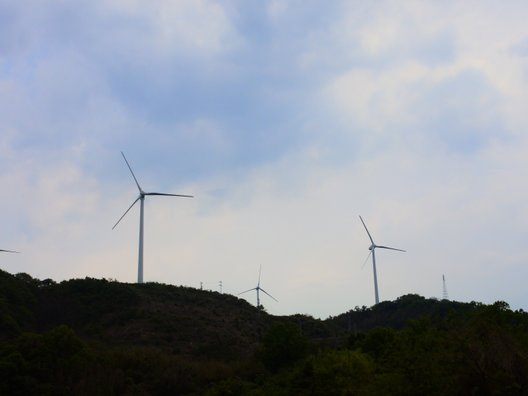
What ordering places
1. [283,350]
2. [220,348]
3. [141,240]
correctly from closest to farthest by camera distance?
[283,350] → [220,348] → [141,240]

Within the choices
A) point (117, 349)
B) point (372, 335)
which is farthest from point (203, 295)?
point (372, 335)

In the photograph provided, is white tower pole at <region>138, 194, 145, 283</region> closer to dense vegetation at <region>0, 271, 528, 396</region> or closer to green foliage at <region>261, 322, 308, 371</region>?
dense vegetation at <region>0, 271, 528, 396</region>

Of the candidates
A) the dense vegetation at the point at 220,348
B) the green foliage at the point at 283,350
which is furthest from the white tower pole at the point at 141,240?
the green foliage at the point at 283,350

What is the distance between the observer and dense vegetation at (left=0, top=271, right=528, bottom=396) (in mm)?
27406

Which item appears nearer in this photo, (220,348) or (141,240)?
(220,348)

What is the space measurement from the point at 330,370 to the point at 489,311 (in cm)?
964

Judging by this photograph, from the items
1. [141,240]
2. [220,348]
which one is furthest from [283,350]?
[141,240]

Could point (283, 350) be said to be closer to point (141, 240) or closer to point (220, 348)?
point (220, 348)

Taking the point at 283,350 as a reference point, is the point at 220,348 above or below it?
above

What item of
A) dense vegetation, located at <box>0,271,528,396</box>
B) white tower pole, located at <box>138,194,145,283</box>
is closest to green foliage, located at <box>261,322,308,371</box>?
dense vegetation, located at <box>0,271,528,396</box>

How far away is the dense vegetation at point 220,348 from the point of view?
27.4m

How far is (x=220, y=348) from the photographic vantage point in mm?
73188

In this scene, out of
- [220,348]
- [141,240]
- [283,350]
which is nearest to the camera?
[283,350]

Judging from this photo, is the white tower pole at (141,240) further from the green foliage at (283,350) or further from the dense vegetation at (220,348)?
the green foliage at (283,350)
